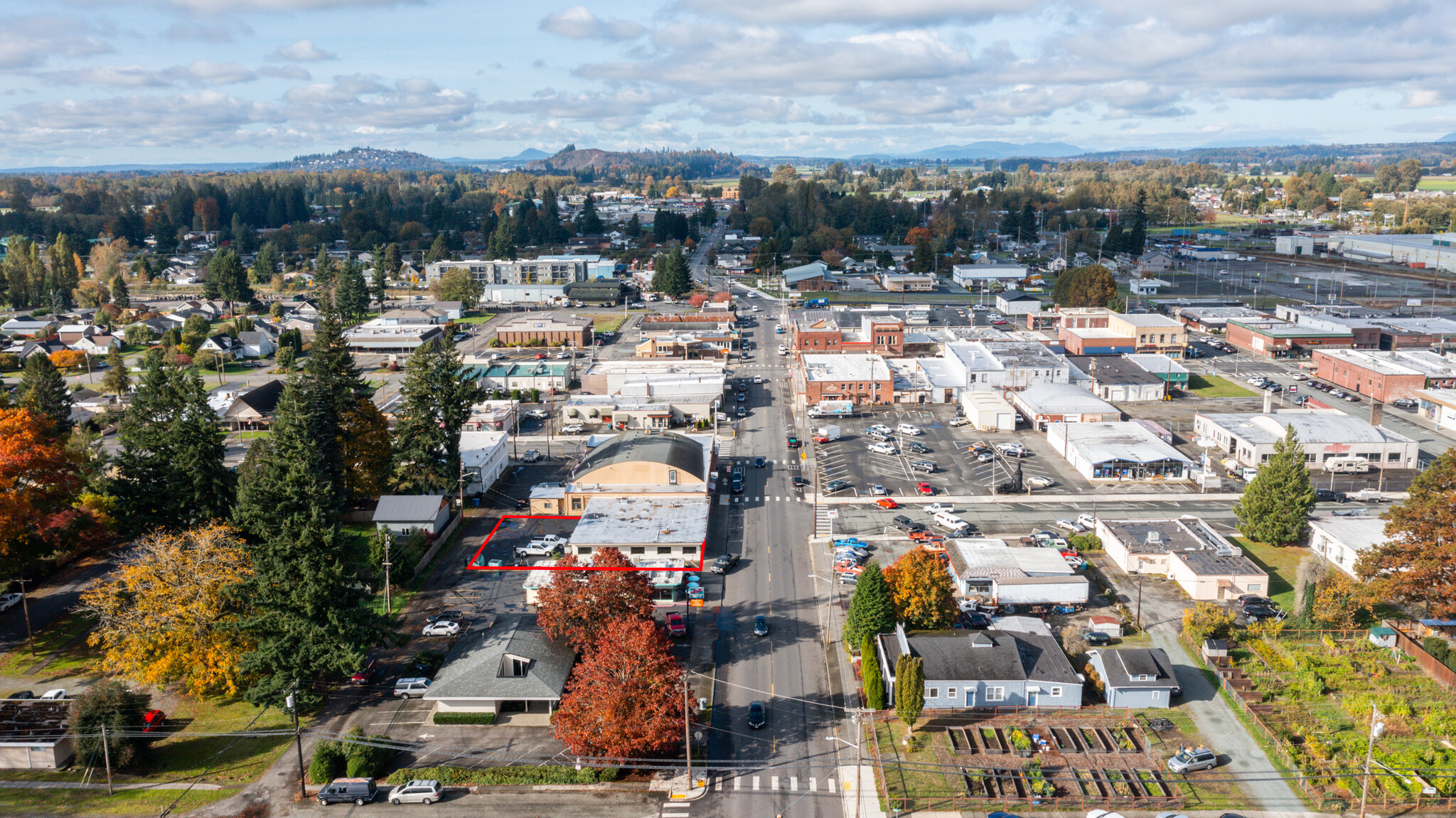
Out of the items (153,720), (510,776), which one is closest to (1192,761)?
(510,776)

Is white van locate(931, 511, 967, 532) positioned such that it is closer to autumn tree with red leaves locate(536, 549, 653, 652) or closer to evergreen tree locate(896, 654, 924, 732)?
evergreen tree locate(896, 654, 924, 732)

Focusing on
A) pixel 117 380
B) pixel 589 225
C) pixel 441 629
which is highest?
pixel 589 225

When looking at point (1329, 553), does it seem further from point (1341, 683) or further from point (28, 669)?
point (28, 669)

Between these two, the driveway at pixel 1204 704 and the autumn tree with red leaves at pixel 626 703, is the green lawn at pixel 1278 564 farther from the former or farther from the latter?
the autumn tree with red leaves at pixel 626 703

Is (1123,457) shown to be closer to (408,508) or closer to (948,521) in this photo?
(948,521)

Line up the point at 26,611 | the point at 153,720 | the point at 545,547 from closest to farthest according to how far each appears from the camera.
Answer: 1. the point at 153,720
2. the point at 26,611
3. the point at 545,547

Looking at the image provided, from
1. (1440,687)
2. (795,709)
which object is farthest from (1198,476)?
(795,709)

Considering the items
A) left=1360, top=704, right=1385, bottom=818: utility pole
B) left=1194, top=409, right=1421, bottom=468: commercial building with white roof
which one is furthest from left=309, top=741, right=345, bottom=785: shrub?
left=1194, top=409, right=1421, bottom=468: commercial building with white roof
